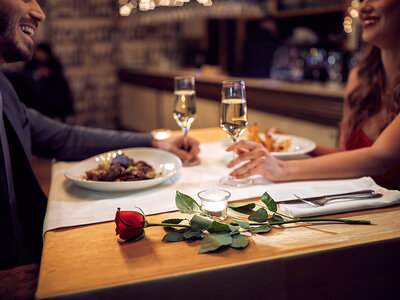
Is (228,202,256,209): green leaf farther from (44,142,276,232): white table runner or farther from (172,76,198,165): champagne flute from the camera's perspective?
(172,76,198,165): champagne flute

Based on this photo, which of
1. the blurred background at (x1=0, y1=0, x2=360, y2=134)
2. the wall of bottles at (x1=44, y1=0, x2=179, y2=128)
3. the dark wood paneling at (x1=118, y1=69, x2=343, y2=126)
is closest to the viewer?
the dark wood paneling at (x1=118, y1=69, x2=343, y2=126)

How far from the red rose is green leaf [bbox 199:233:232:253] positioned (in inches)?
6.2

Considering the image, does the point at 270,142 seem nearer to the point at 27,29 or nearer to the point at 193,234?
the point at 193,234

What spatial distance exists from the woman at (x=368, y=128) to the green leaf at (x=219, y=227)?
Answer: 408 millimetres

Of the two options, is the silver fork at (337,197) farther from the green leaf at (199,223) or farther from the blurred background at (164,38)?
the blurred background at (164,38)

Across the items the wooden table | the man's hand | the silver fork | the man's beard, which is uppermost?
the man's beard

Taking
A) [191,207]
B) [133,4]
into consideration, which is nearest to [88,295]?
[191,207]

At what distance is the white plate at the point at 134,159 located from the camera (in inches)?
47.4

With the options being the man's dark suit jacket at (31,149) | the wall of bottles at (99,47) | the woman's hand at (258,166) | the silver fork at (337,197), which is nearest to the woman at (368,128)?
the woman's hand at (258,166)

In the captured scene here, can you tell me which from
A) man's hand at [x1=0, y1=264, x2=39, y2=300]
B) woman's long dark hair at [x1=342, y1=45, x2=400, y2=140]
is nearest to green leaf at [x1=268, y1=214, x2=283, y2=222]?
man's hand at [x1=0, y1=264, x2=39, y2=300]

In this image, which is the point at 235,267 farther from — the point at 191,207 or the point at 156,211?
the point at 156,211

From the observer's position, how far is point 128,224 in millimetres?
894

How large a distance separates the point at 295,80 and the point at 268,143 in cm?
239

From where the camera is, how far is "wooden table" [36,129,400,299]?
777mm
